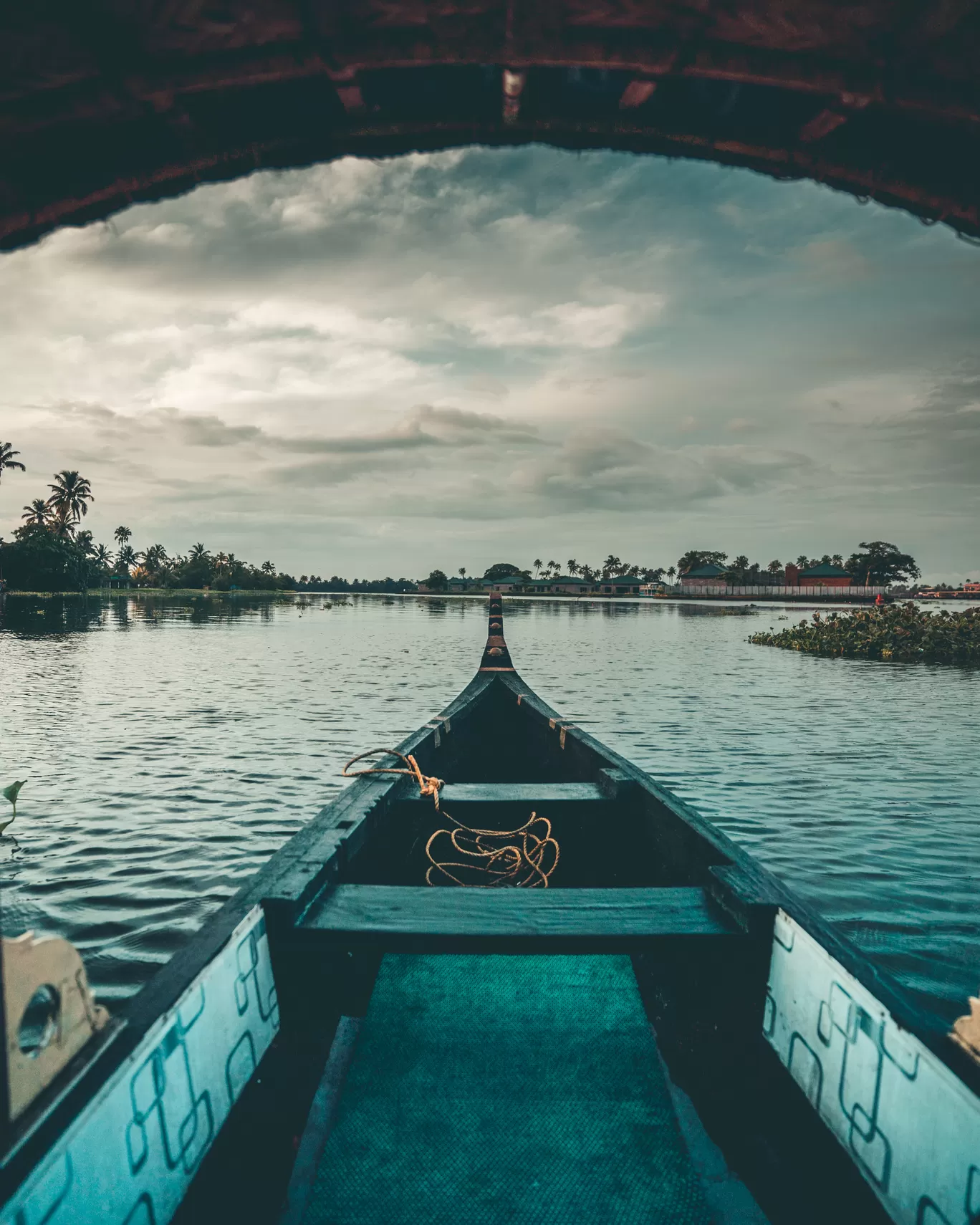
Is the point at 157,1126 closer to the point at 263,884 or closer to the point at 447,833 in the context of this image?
the point at 263,884

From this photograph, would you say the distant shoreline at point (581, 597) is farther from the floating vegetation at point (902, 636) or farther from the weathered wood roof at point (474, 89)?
the weathered wood roof at point (474, 89)

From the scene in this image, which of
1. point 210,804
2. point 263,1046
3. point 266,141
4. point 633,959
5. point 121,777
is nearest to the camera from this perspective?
point 266,141

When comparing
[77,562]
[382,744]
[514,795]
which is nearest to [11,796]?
[514,795]

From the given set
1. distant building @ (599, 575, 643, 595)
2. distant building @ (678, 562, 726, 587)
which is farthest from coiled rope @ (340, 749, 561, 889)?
distant building @ (599, 575, 643, 595)

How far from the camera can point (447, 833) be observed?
4.51m

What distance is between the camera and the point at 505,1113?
2289 mm

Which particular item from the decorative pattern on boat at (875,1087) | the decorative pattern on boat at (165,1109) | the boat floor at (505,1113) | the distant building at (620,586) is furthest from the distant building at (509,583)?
the decorative pattern on boat at (165,1109)

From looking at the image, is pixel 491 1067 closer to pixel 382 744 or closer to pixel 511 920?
pixel 511 920

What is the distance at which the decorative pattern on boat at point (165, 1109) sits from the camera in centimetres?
126

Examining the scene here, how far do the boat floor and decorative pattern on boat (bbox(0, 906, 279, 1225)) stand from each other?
0.39 meters

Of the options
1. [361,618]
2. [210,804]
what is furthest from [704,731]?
[361,618]

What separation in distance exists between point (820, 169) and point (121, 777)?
A: 32.7ft

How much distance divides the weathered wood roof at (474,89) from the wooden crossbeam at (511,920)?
2.11 meters

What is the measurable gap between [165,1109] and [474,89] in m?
2.43
